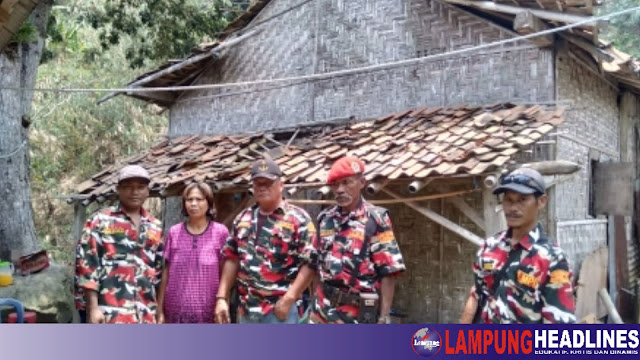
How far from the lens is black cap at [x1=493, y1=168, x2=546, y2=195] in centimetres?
284

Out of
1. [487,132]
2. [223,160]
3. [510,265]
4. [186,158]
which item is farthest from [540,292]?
[186,158]

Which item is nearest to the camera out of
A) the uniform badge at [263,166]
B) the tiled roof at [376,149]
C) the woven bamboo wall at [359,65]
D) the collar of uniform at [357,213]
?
the collar of uniform at [357,213]

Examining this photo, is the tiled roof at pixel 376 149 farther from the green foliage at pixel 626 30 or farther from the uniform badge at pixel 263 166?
the green foliage at pixel 626 30

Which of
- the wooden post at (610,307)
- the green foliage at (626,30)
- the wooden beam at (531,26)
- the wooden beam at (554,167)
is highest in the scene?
the green foliage at (626,30)

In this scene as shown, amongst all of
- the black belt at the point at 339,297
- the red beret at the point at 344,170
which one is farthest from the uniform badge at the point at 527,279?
the red beret at the point at 344,170

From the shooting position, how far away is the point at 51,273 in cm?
693

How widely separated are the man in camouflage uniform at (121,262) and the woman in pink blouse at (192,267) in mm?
103

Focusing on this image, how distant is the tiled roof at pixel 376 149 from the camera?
5234mm

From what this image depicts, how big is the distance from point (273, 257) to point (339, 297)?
504 millimetres

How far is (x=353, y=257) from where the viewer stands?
3.38m

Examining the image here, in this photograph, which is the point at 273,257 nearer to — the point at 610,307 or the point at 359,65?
the point at 359,65

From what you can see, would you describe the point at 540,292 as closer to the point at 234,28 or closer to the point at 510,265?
the point at 510,265

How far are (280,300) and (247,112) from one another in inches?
244

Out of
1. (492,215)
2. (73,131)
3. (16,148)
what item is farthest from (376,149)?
(73,131)
